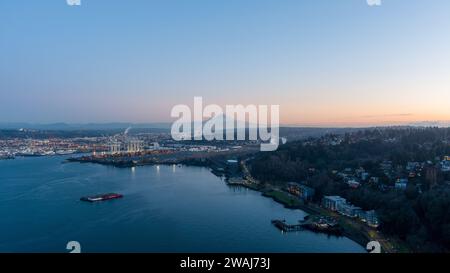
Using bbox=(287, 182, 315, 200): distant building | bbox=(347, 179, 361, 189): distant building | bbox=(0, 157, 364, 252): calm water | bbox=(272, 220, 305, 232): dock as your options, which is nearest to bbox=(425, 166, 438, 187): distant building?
bbox=(347, 179, 361, 189): distant building

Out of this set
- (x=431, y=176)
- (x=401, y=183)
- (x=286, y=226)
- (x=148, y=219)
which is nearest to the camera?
(x=286, y=226)

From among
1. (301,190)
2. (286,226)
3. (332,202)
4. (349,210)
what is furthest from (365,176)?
(286,226)

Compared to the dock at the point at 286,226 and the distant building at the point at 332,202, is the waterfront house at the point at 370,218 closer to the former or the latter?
the distant building at the point at 332,202

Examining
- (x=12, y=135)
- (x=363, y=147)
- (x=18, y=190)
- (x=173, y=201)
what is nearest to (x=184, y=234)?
(x=173, y=201)

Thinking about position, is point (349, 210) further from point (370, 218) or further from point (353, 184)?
point (353, 184)

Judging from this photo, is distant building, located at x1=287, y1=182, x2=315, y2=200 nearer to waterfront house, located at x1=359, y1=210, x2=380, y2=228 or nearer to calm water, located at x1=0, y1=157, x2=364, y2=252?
calm water, located at x1=0, y1=157, x2=364, y2=252

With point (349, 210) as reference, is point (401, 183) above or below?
above
